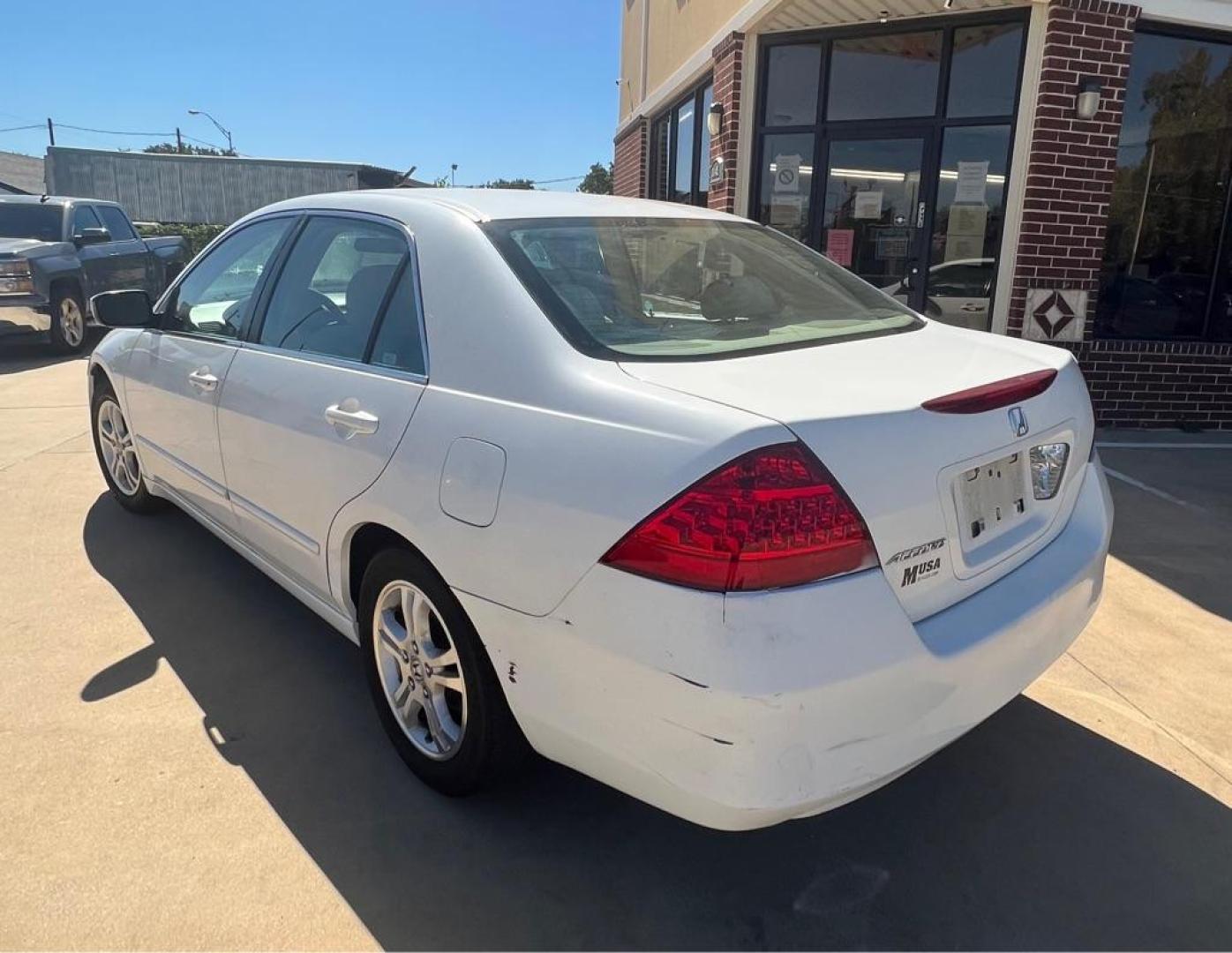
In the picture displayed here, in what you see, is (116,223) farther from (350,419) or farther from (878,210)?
(350,419)

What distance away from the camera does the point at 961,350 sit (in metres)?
2.47

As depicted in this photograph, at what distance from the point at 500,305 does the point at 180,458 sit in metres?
2.11

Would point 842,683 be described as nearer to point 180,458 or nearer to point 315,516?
point 315,516

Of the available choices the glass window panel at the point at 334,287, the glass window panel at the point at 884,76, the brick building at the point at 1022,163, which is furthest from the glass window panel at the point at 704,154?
the glass window panel at the point at 334,287

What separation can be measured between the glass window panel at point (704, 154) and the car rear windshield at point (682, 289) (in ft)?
22.2

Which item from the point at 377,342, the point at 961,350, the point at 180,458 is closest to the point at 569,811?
the point at 377,342

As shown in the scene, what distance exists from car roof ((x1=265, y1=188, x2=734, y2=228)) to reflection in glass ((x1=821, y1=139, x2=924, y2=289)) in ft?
17.2

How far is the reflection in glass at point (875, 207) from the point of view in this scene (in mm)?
7824

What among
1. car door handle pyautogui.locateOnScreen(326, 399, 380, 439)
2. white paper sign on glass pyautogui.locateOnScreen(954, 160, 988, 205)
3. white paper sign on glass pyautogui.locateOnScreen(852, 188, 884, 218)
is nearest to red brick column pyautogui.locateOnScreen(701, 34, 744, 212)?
white paper sign on glass pyautogui.locateOnScreen(852, 188, 884, 218)

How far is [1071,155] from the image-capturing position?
6.86 m

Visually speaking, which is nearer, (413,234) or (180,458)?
(413,234)

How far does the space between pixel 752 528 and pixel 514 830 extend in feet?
3.83

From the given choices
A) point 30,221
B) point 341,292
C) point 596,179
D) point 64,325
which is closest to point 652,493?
point 341,292

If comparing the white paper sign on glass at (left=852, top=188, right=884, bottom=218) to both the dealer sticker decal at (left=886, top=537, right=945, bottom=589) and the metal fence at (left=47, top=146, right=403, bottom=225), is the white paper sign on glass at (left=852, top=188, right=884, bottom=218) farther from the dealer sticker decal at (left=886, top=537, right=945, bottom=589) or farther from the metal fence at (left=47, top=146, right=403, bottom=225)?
the metal fence at (left=47, top=146, right=403, bottom=225)
